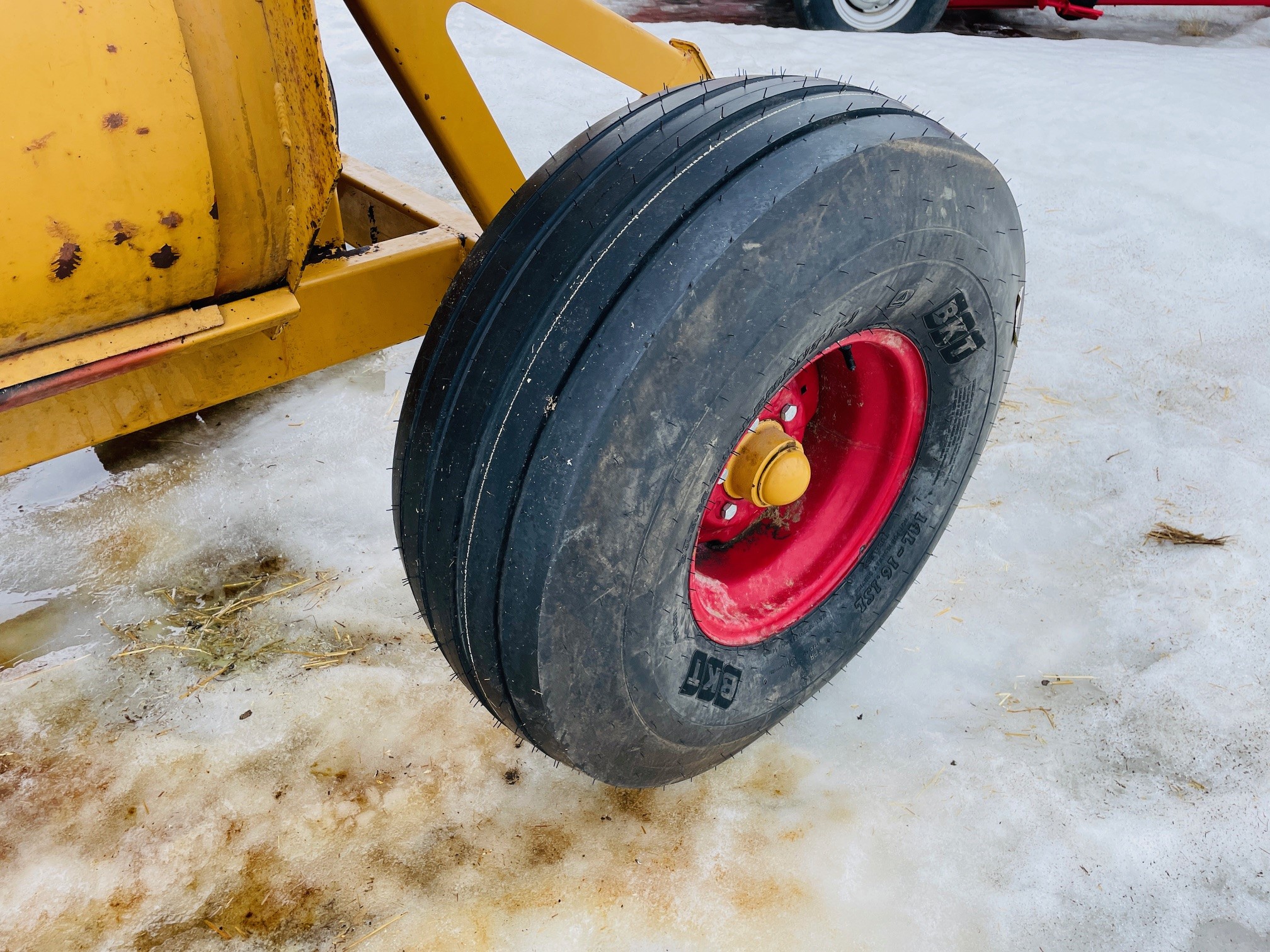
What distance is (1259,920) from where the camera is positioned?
69.6 inches

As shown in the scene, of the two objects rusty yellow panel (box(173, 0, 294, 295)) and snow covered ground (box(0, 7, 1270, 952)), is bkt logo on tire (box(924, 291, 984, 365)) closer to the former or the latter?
snow covered ground (box(0, 7, 1270, 952))

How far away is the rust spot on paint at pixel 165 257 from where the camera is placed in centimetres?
130

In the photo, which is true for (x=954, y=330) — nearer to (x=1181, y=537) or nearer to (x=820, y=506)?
(x=820, y=506)

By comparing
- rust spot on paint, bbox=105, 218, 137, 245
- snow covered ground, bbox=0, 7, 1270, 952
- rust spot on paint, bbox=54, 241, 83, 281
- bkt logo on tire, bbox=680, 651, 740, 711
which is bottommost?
snow covered ground, bbox=0, 7, 1270, 952

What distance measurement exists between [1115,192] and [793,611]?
11.4ft

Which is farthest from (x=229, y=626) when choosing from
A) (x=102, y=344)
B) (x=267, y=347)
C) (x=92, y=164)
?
(x=92, y=164)

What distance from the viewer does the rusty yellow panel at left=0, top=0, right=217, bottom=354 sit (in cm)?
110

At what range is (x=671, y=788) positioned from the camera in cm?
199

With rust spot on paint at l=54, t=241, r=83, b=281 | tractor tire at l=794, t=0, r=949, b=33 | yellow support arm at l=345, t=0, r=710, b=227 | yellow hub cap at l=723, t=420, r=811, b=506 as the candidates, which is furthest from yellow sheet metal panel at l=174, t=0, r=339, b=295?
tractor tire at l=794, t=0, r=949, b=33

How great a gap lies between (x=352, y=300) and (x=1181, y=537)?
2.36m

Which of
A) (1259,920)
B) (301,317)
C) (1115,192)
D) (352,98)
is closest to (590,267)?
(301,317)

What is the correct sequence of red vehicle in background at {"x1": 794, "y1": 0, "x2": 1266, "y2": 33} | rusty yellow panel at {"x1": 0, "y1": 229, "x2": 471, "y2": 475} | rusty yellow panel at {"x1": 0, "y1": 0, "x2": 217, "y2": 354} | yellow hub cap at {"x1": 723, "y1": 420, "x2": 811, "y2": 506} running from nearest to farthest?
1. rusty yellow panel at {"x1": 0, "y1": 0, "x2": 217, "y2": 354}
2. rusty yellow panel at {"x1": 0, "y1": 229, "x2": 471, "y2": 475}
3. yellow hub cap at {"x1": 723, "y1": 420, "x2": 811, "y2": 506}
4. red vehicle in background at {"x1": 794, "y1": 0, "x2": 1266, "y2": 33}

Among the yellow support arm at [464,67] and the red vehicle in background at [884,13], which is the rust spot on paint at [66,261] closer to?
the yellow support arm at [464,67]

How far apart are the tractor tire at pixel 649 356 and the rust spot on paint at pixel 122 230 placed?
47 centimetres
